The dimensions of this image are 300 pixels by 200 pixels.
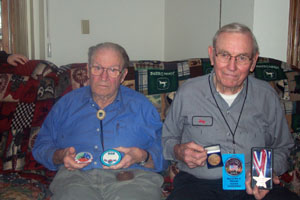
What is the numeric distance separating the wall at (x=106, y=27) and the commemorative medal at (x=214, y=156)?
2449 millimetres

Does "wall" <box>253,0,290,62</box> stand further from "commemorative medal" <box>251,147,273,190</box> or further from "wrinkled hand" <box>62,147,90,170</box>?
"wrinkled hand" <box>62,147,90,170</box>

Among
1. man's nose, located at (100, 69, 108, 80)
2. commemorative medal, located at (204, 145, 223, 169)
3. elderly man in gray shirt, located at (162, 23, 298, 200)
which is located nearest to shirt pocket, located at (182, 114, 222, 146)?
elderly man in gray shirt, located at (162, 23, 298, 200)

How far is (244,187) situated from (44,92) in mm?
1408

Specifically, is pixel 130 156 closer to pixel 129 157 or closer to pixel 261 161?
pixel 129 157

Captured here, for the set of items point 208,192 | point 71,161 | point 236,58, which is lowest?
point 208,192

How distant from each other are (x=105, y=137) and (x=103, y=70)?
1.26ft

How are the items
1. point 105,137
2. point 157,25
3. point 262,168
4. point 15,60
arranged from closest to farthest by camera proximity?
point 262,168
point 105,137
point 15,60
point 157,25

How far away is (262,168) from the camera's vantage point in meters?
1.41

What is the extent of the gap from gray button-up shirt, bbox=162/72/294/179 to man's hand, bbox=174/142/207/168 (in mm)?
103

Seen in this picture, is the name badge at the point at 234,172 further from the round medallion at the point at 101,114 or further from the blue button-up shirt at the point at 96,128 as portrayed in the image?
the round medallion at the point at 101,114

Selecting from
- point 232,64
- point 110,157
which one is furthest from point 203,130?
point 110,157

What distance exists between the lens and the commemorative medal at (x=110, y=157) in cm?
156

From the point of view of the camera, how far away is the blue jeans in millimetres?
1462

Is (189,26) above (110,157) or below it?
above
